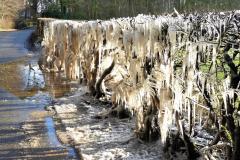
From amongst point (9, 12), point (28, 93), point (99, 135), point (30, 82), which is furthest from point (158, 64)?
point (9, 12)

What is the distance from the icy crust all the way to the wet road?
1.09 ft

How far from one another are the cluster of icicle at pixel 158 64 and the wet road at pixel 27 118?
5.03 ft

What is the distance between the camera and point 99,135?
9.23 metres

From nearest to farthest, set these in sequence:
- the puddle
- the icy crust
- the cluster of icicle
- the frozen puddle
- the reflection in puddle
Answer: the cluster of icicle → the icy crust → the frozen puddle → the puddle → the reflection in puddle

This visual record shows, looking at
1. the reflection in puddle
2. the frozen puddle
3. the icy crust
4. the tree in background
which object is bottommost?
the reflection in puddle

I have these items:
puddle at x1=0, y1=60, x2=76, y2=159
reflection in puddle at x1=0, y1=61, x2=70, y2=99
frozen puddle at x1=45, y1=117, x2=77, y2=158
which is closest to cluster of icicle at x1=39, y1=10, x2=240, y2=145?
frozen puddle at x1=45, y1=117, x2=77, y2=158

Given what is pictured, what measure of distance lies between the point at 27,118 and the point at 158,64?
14.0 ft

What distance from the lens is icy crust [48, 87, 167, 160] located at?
8031mm

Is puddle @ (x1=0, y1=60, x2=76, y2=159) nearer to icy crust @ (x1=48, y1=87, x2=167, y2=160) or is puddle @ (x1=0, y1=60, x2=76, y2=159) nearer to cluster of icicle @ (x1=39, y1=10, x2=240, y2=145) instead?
icy crust @ (x1=48, y1=87, x2=167, y2=160)

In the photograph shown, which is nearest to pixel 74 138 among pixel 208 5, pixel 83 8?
pixel 208 5

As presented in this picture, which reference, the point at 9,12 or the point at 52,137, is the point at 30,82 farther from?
the point at 9,12

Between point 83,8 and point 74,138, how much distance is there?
31.6 metres

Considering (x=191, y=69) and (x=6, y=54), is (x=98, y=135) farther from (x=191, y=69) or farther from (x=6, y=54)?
(x=6, y=54)

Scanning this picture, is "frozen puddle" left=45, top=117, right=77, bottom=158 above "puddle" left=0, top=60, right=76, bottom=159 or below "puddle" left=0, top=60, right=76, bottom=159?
above
